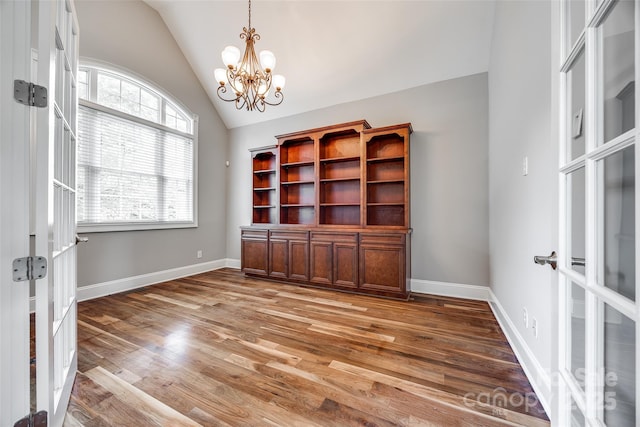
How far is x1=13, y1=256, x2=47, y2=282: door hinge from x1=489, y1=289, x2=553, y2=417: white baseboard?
2029 millimetres

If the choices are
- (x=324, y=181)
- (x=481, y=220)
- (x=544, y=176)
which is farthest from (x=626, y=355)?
(x=324, y=181)

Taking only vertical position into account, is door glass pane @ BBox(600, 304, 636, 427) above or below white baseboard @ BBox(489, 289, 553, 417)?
above

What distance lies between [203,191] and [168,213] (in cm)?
73

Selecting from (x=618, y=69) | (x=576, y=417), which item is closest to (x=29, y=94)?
(x=618, y=69)

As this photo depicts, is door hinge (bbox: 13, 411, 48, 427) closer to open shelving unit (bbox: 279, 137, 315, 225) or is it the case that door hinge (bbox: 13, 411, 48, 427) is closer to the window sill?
the window sill

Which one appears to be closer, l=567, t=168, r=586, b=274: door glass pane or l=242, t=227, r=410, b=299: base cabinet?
l=567, t=168, r=586, b=274: door glass pane

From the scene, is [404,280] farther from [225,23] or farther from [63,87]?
[225,23]

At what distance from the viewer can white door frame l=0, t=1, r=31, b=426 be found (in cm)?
93

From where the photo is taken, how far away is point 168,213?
4180 mm

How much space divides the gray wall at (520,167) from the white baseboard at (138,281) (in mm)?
4364

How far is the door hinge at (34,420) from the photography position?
3.15ft

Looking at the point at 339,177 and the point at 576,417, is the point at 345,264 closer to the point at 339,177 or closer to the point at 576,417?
the point at 339,177

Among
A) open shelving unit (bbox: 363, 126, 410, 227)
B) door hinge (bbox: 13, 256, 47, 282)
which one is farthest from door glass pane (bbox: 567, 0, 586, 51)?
open shelving unit (bbox: 363, 126, 410, 227)

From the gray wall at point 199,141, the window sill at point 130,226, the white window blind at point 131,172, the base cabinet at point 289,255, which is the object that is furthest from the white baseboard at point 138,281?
the base cabinet at point 289,255
